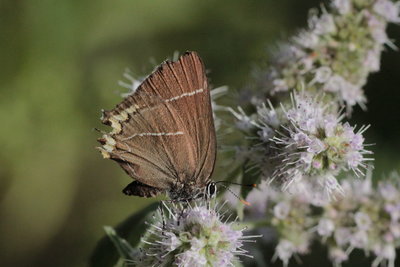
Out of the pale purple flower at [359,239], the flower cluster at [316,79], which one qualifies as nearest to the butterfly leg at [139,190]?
the flower cluster at [316,79]

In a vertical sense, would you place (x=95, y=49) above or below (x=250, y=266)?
above

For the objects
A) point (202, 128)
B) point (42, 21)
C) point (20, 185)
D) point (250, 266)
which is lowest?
point (250, 266)

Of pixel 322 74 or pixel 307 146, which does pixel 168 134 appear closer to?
pixel 307 146

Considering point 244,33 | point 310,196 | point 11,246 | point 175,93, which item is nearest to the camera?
point 175,93

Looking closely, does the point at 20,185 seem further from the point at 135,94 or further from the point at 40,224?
the point at 135,94

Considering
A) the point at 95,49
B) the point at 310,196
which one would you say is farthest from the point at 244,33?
the point at 310,196

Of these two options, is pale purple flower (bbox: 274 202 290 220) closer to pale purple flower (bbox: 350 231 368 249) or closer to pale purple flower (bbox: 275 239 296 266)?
pale purple flower (bbox: 275 239 296 266)
